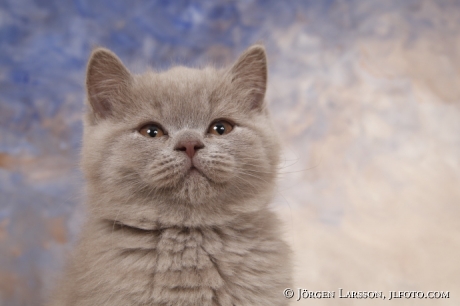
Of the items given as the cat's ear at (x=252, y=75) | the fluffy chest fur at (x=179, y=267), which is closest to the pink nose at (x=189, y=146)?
the fluffy chest fur at (x=179, y=267)

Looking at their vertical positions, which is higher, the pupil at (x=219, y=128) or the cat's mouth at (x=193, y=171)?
the pupil at (x=219, y=128)

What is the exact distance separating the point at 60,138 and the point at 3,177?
365 mm

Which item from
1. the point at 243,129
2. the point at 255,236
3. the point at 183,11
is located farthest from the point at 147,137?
the point at 183,11

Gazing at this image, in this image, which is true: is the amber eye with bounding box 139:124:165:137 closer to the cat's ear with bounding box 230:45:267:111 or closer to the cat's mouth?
the cat's mouth

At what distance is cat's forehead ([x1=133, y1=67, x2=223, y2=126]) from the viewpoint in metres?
1.83

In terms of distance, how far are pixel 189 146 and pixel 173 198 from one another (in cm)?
20

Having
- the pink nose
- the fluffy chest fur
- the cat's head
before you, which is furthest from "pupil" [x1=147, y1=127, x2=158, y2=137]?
the fluffy chest fur

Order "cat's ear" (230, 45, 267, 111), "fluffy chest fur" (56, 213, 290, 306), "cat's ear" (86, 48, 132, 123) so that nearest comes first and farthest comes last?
1. "fluffy chest fur" (56, 213, 290, 306)
2. "cat's ear" (86, 48, 132, 123)
3. "cat's ear" (230, 45, 267, 111)

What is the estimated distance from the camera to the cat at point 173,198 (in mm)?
1665

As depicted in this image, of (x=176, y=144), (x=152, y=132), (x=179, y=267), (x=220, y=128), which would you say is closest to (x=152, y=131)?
(x=152, y=132)

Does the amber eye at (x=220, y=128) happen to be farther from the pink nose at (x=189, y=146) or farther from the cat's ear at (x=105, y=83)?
the cat's ear at (x=105, y=83)

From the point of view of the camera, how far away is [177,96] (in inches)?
73.0

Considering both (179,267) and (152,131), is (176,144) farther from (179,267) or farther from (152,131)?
(179,267)

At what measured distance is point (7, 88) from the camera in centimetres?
266
